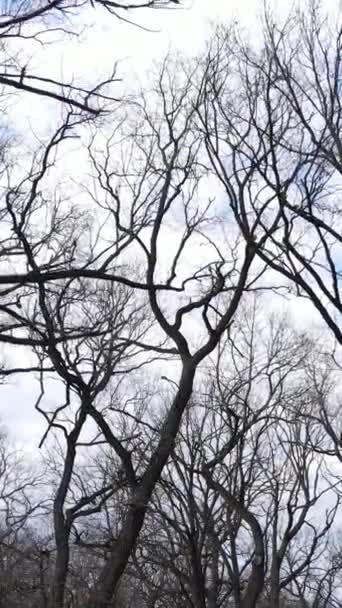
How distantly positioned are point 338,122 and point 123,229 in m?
5.99

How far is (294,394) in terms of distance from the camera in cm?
1908

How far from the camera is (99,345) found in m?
18.5

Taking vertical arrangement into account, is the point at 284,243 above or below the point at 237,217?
below

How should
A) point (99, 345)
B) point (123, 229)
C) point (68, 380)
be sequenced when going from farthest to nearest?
point (99, 345)
point (123, 229)
point (68, 380)

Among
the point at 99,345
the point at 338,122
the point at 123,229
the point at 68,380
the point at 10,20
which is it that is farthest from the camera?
the point at 99,345

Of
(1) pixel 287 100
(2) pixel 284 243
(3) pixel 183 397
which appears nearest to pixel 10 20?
(2) pixel 284 243

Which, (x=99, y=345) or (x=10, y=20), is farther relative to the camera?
(x=99, y=345)

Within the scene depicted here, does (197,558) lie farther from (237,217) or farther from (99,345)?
(99,345)

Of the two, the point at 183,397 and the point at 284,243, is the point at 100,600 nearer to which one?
the point at 183,397

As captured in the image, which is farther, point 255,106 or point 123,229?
point 123,229

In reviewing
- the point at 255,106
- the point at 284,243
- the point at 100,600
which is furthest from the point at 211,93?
the point at 100,600

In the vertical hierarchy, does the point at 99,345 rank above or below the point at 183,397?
above

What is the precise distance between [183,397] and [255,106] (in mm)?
4707

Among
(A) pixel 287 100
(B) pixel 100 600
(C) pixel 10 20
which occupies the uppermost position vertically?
(A) pixel 287 100
